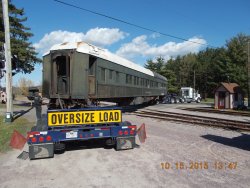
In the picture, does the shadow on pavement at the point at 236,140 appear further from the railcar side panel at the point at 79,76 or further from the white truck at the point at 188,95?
the white truck at the point at 188,95

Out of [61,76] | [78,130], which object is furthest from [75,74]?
[78,130]

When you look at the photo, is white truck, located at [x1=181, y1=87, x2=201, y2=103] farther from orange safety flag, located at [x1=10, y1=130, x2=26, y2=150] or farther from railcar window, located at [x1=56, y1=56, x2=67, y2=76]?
orange safety flag, located at [x1=10, y1=130, x2=26, y2=150]

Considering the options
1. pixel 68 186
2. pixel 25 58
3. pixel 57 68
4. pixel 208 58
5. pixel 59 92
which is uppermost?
pixel 208 58

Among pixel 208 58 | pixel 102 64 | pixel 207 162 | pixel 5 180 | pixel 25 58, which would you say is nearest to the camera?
pixel 5 180

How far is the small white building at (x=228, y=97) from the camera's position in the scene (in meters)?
26.8

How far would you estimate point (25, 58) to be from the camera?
28.7 m

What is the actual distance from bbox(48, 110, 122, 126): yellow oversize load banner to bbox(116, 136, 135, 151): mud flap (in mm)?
527

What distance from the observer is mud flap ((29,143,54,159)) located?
666 centimetres

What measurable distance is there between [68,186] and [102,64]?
7.67 m

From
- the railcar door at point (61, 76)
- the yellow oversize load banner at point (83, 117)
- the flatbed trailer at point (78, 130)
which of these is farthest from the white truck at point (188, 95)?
the yellow oversize load banner at point (83, 117)

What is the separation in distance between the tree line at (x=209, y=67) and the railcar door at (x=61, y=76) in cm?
3858

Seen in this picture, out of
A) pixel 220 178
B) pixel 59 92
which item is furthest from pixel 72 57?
pixel 220 178

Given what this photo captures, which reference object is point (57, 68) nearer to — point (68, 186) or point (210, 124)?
point (68, 186)

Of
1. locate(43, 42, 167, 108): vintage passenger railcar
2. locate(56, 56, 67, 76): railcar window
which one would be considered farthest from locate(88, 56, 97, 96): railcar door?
locate(56, 56, 67, 76): railcar window
